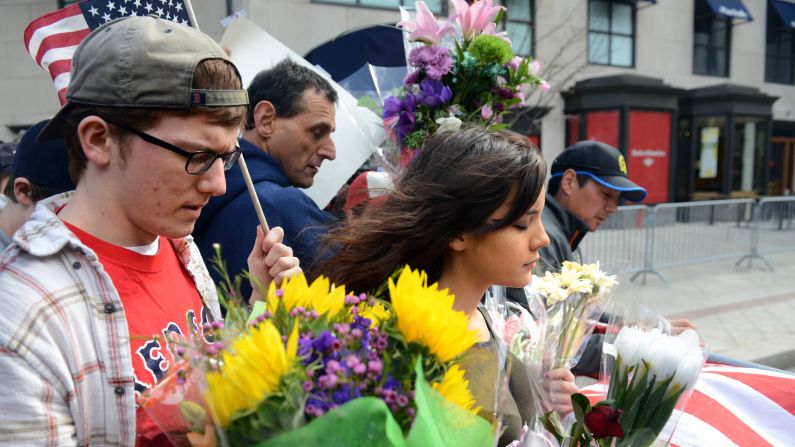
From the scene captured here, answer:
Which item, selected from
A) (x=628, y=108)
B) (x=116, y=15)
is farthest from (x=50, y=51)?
(x=628, y=108)

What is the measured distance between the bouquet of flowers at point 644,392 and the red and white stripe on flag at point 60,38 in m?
2.09

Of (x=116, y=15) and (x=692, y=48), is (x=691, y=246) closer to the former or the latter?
(x=116, y=15)

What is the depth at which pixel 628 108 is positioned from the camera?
15.0 meters

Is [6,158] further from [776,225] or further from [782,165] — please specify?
[782,165]

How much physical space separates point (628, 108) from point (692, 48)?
5.17 meters

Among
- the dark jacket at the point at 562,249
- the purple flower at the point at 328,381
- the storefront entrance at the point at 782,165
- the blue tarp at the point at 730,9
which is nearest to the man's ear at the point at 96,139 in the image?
the purple flower at the point at 328,381

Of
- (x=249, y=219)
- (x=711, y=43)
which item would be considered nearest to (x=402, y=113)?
(x=249, y=219)

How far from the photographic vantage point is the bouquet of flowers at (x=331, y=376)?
80cm

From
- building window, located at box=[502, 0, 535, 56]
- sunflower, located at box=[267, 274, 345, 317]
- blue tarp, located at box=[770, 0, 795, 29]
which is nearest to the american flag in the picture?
sunflower, located at box=[267, 274, 345, 317]

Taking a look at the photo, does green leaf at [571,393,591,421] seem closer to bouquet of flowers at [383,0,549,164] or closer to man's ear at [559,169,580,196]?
bouquet of flowers at [383,0,549,164]

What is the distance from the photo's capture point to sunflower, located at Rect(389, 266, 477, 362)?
35.8 inches

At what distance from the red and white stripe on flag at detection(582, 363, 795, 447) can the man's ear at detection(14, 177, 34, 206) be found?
8.06ft

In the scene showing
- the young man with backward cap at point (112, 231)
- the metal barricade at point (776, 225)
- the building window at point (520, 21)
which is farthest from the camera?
the building window at point (520, 21)

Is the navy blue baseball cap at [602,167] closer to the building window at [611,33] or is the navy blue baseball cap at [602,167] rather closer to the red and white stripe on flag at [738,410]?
the red and white stripe on flag at [738,410]
